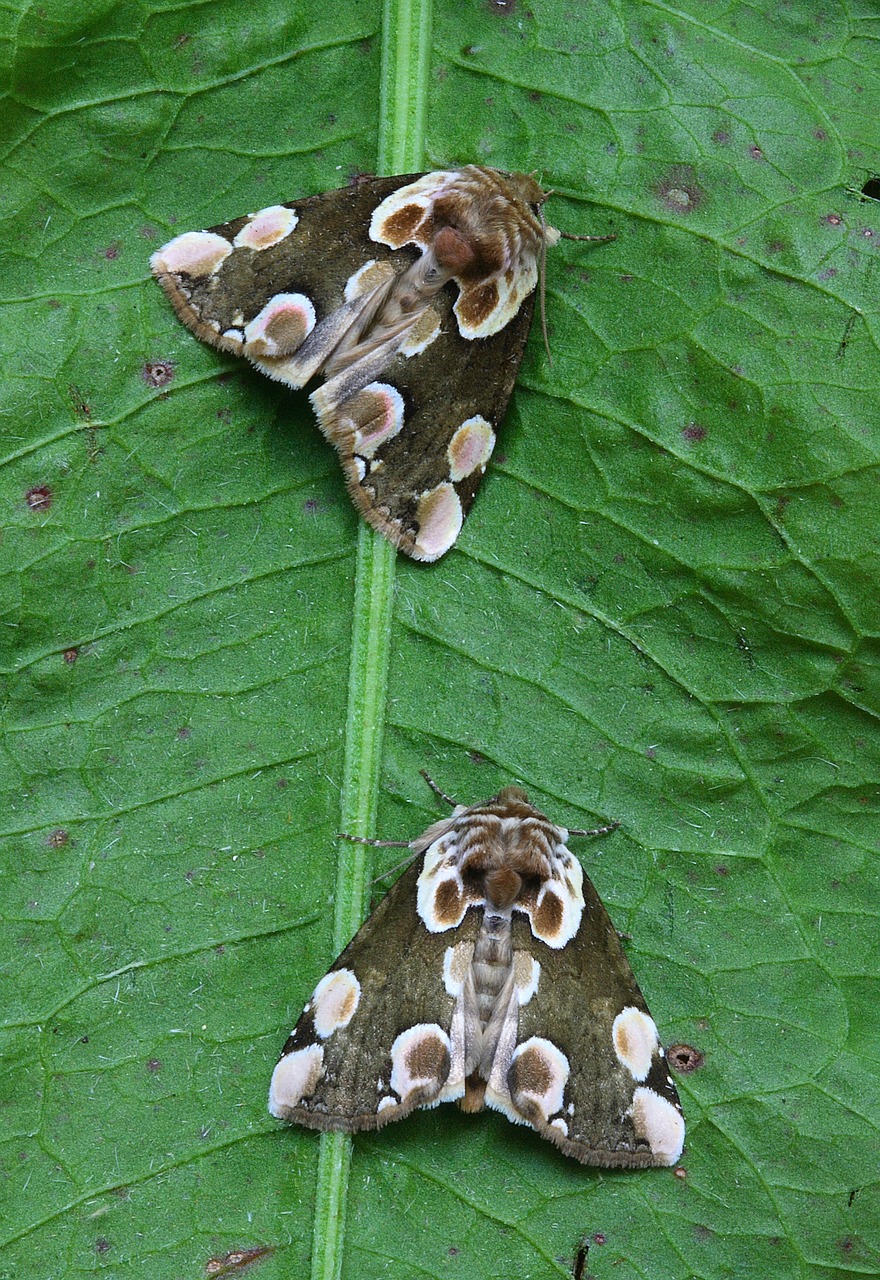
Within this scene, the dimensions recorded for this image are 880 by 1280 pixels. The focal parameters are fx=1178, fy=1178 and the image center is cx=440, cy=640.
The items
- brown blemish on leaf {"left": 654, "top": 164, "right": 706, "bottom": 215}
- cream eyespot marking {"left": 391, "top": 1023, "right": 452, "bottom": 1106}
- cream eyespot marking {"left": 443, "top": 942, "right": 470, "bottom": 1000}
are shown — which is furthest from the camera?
brown blemish on leaf {"left": 654, "top": 164, "right": 706, "bottom": 215}

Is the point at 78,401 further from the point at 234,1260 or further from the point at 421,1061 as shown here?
the point at 234,1260

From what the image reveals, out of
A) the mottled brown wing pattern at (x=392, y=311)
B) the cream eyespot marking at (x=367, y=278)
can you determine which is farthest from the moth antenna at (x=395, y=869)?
the cream eyespot marking at (x=367, y=278)

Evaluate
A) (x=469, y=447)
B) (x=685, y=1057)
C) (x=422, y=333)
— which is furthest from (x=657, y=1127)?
(x=422, y=333)

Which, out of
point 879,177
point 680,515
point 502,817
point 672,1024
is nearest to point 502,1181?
point 672,1024

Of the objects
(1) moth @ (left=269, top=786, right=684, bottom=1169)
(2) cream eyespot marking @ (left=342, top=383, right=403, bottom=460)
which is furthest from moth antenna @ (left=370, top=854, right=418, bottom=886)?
(2) cream eyespot marking @ (left=342, top=383, right=403, bottom=460)

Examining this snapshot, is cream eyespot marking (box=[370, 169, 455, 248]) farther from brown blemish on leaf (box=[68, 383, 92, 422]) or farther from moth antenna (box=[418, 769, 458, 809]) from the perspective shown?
moth antenna (box=[418, 769, 458, 809])

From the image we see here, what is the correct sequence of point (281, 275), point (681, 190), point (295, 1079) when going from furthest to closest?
point (681, 190) → point (281, 275) → point (295, 1079)

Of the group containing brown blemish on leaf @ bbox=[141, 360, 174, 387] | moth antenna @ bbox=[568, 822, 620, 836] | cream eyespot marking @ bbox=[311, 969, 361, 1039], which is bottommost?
cream eyespot marking @ bbox=[311, 969, 361, 1039]
